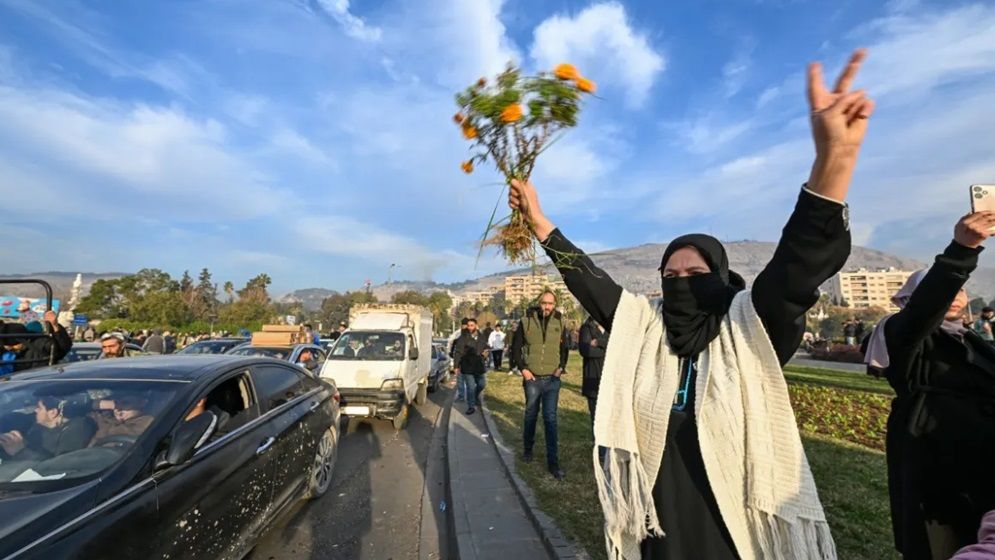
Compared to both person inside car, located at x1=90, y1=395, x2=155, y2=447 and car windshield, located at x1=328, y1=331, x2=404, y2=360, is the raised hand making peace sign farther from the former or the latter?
car windshield, located at x1=328, y1=331, x2=404, y2=360

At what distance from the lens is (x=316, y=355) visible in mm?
11898

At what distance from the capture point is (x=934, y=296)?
225 cm

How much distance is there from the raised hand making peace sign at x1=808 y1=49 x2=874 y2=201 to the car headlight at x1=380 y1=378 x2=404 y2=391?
814 centimetres

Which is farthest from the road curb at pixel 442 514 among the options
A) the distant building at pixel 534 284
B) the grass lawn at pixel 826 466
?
the distant building at pixel 534 284

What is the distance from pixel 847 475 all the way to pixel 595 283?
210 inches

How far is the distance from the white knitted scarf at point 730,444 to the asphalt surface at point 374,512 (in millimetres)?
3140

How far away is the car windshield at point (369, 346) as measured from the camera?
950cm

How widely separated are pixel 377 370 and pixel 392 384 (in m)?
0.50

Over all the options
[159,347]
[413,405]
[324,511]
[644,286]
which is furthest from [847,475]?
[159,347]

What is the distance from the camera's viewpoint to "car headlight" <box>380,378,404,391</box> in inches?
340

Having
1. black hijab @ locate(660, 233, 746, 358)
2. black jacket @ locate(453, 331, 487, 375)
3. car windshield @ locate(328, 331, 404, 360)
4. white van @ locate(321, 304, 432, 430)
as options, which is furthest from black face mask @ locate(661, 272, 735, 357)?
black jacket @ locate(453, 331, 487, 375)

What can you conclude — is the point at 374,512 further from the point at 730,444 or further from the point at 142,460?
the point at 730,444

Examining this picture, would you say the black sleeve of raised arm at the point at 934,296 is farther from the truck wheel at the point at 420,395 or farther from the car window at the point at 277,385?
the truck wheel at the point at 420,395

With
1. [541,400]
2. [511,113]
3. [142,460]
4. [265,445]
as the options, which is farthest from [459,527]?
[511,113]
